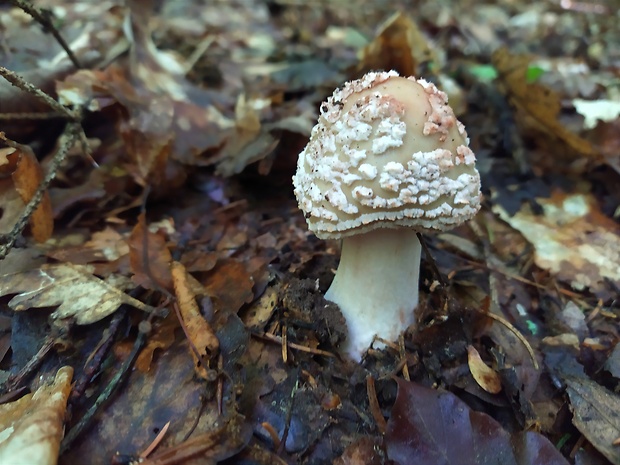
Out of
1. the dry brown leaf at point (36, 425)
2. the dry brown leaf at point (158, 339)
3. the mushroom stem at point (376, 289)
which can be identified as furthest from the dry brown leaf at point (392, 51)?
the dry brown leaf at point (36, 425)

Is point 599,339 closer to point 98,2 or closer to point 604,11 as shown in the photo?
point 98,2

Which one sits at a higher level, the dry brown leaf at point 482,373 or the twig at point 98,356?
the twig at point 98,356

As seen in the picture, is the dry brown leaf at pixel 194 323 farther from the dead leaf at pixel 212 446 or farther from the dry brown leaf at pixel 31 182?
the dry brown leaf at pixel 31 182

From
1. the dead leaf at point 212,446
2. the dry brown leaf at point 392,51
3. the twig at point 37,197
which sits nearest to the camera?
the dead leaf at point 212,446

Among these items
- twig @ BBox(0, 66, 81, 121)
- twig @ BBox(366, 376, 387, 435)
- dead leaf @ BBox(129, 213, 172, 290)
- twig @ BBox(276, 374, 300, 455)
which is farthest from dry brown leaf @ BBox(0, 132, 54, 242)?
twig @ BBox(366, 376, 387, 435)

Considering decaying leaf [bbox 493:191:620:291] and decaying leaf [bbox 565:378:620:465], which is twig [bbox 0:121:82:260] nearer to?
decaying leaf [bbox 565:378:620:465]

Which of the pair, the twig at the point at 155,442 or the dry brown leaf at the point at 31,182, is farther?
the dry brown leaf at the point at 31,182

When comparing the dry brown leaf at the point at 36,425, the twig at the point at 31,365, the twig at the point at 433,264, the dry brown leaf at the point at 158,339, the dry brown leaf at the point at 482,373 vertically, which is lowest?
the dry brown leaf at the point at 482,373
